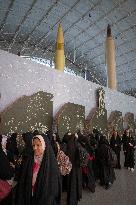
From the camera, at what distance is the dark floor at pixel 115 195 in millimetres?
4544

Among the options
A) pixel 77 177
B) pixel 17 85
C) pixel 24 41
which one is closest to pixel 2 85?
pixel 17 85

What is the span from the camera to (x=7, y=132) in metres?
5.87

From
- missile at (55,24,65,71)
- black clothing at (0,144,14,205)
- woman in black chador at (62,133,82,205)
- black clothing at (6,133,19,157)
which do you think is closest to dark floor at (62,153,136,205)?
woman in black chador at (62,133,82,205)

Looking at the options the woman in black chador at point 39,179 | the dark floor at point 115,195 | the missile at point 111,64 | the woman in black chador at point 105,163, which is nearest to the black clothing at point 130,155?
the dark floor at point 115,195

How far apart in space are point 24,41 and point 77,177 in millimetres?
16605

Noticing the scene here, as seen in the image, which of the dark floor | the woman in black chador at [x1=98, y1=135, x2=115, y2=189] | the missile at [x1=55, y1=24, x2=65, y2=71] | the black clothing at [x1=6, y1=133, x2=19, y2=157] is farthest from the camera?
the missile at [x1=55, y1=24, x2=65, y2=71]

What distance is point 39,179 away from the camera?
2674 millimetres

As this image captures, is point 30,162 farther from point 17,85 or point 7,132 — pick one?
point 17,85

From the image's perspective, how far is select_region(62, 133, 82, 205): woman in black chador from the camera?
4.27 meters

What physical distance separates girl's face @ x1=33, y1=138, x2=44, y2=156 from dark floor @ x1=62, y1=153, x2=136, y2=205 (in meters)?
2.07

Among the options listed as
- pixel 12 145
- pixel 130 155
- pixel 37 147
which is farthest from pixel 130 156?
pixel 37 147

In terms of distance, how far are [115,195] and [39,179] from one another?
284 centimetres

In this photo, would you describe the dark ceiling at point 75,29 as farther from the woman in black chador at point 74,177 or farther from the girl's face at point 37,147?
the girl's face at point 37,147

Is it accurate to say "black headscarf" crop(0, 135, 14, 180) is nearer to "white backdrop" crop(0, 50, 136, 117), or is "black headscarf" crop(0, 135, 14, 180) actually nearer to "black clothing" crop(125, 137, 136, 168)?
"white backdrop" crop(0, 50, 136, 117)
